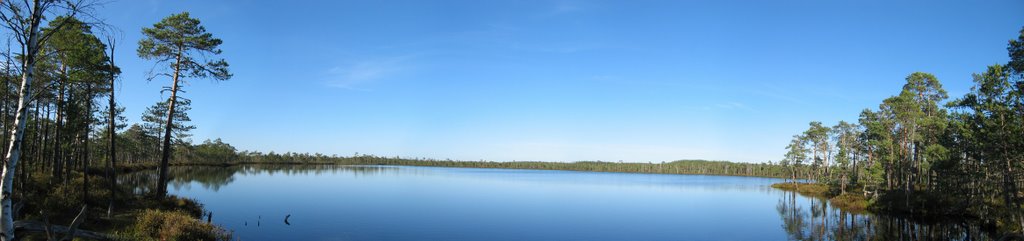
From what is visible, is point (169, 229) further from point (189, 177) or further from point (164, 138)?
point (189, 177)

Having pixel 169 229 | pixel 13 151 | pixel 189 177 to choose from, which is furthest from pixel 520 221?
pixel 189 177

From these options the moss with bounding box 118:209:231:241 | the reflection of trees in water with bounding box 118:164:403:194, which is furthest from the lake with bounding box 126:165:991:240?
the reflection of trees in water with bounding box 118:164:403:194

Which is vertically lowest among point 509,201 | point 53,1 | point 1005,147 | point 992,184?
point 509,201

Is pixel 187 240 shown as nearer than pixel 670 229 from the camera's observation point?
Yes

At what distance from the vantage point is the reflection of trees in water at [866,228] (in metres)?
31.5

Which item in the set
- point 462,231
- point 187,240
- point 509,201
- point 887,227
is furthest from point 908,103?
point 187,240

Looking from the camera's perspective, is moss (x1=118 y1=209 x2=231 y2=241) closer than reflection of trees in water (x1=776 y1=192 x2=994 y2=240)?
Yes

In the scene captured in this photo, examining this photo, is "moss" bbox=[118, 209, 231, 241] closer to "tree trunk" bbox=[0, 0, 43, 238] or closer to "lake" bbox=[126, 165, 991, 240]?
"lake" bbox=[126, 165, 991, 240]

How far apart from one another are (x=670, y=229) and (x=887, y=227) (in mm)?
15925

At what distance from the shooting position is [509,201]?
52688mm

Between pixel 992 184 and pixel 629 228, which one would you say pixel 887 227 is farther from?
pixel 992 184

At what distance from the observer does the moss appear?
1888cm

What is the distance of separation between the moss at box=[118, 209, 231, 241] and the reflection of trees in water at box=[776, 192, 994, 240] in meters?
32.5

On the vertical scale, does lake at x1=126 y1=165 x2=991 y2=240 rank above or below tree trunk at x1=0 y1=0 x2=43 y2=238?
below
